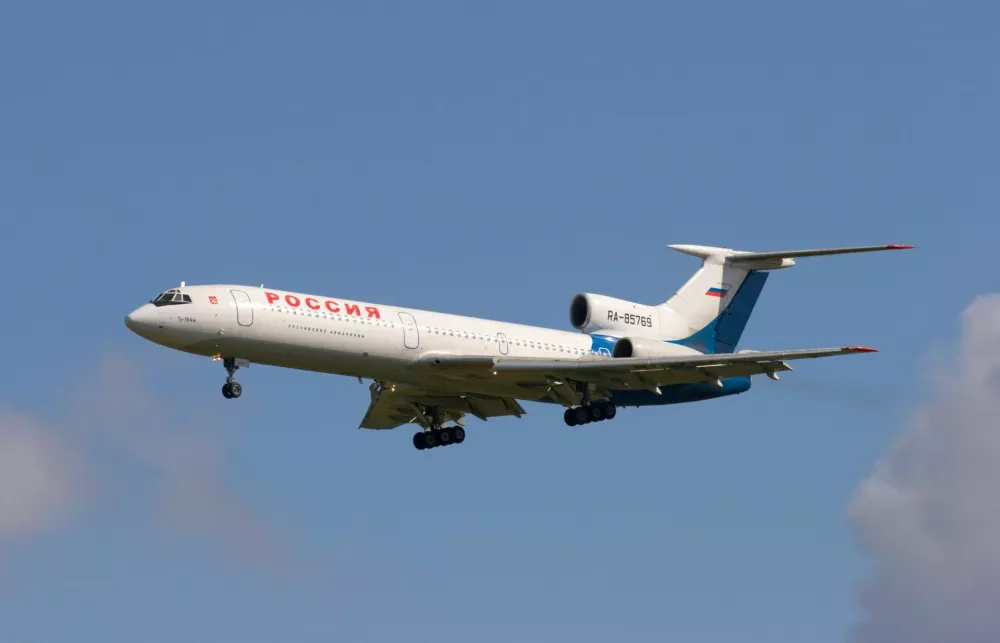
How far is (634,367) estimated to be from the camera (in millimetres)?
40625

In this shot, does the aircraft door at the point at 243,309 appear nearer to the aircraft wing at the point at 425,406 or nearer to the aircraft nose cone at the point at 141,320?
the aircraft nose cone at the point at 141,320

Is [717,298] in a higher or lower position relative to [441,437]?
higher

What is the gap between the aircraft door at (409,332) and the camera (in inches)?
1547

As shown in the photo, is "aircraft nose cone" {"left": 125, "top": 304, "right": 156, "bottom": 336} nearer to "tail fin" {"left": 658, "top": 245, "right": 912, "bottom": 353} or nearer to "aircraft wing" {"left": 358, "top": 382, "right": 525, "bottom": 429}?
"aircraft wing" {"left": 358, "top": 382, "right": 525, "bottom": 429}

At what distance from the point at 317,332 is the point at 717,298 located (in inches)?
516

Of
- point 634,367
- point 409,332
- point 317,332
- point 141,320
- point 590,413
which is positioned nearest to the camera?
point 141,320

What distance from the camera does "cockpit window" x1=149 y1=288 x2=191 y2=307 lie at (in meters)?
37.1

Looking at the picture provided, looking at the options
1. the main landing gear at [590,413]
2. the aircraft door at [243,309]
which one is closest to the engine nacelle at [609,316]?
the main landing gear at [590,413]

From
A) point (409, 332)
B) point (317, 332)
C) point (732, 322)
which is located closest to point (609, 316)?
point (732, 322)

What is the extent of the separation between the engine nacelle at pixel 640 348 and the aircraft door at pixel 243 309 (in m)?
10.0

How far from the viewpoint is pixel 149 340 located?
122 ft

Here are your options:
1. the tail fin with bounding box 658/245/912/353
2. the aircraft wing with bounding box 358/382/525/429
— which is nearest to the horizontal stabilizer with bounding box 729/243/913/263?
the tail fin with bounding box 658/245/912/353

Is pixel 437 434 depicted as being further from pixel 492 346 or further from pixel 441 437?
pixel 492 346

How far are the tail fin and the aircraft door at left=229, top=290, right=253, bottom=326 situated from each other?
1267cm
